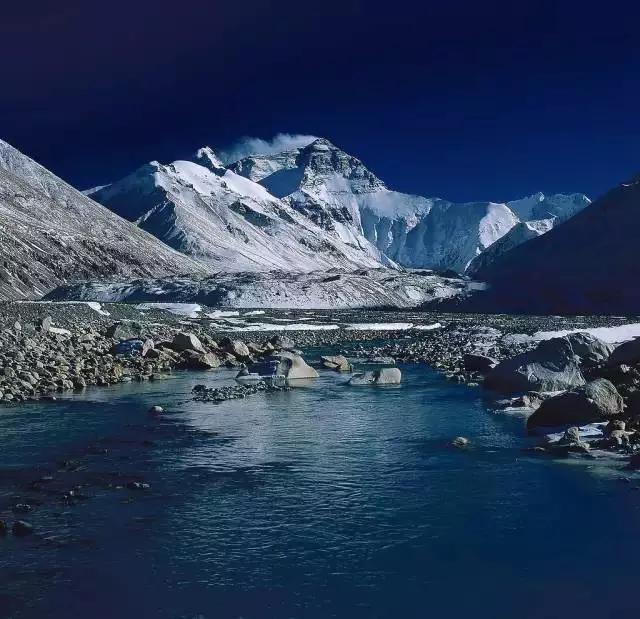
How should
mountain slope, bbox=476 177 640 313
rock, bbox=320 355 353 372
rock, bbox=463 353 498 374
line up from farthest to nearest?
mountain slope, bbox=476 177 640 313 → rock, bbox=320 355 353 372 → rock, bbox=463 353 498 374

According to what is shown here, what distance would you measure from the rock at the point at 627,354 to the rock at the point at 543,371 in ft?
5.88

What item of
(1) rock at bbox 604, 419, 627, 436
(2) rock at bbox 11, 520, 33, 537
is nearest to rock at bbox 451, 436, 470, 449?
(1) rock at bbox 604, 419, 627, 436

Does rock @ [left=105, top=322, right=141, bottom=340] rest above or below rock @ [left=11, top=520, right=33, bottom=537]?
above

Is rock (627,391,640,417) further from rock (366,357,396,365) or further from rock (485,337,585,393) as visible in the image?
rock (366,357,396,365)

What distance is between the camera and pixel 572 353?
34.9 metres

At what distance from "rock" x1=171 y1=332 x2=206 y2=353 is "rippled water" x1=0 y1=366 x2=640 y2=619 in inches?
921

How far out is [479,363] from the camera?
146 ft

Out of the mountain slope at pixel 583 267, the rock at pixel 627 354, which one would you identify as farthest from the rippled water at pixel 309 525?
the mountain slope at pixel 583 267

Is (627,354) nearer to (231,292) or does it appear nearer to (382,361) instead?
(382,361)

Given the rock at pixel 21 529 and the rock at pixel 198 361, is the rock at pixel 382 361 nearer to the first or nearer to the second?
the rock at pixel 198 361

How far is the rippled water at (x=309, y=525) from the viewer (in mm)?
12516

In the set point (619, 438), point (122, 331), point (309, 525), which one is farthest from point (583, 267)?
point (309, 525)

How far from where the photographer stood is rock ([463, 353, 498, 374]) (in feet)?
143

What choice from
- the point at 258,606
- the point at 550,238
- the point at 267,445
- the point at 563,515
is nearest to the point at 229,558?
the point at 258,606
